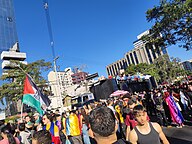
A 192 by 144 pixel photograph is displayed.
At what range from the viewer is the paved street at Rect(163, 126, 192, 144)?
19.1ft

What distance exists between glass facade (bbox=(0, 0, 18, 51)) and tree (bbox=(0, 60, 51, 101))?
60933 mm

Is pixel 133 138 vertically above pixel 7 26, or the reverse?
pixel 7 26

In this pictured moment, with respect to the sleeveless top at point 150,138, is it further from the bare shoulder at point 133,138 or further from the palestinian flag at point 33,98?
the palestinian flag at point 33,98

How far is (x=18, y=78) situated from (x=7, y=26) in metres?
75.0

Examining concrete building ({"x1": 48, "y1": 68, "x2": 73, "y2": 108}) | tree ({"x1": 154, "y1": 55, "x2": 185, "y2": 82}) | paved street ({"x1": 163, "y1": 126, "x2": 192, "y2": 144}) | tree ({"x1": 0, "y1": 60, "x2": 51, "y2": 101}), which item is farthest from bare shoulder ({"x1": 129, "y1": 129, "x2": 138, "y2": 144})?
tree ({"x1": 154, "y1": 55, "x2": 185, "y2": 82})

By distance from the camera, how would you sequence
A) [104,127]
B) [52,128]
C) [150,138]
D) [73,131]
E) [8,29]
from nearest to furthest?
[104,127] < [150,138] < [52,128] < [73,131] < [8,29]

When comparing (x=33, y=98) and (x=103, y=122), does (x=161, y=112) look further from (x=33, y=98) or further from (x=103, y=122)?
(x=103, y=122)

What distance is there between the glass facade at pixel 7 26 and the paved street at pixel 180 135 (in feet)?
291

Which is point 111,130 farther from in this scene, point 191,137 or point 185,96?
point 185,96

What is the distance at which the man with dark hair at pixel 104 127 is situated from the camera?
1.57 m

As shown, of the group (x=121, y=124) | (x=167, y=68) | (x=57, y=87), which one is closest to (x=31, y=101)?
(x=121, y=124)

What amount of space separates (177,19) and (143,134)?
9768 mm

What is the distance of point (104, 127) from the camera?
158cm

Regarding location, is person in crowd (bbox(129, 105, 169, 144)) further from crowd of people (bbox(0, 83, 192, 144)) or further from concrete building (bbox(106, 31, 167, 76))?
concrete building (bbox(106, 31, 167, 76))
